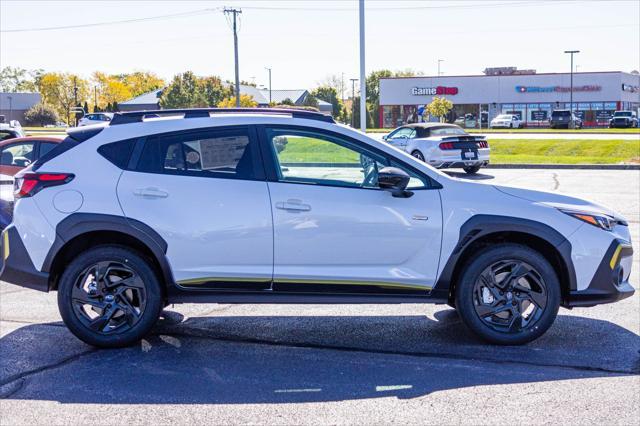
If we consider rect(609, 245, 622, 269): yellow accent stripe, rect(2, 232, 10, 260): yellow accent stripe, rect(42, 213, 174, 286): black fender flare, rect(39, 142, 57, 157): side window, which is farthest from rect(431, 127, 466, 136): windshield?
rect(2, 232, 10, 260): yellow accent stripe

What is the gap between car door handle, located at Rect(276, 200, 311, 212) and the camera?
5.61 meters

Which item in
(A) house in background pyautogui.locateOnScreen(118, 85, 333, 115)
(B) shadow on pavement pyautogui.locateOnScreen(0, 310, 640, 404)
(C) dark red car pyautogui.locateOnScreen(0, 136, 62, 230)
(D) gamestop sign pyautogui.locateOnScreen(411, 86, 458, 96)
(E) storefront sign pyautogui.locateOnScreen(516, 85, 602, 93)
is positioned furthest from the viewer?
(A) house in background pyautogui.locateOnScreen(118, 85, 333, 115)

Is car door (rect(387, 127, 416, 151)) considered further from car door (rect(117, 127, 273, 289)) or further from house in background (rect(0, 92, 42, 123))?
house in background (rect(0, 92, 42, 123))

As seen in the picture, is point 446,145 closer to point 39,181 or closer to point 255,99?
point 39,181

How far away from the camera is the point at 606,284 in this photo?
5.72 m

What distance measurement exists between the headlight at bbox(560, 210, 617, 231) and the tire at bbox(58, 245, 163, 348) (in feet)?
10.5


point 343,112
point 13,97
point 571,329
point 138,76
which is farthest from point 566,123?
point 138,76

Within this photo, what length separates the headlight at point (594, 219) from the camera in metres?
5.77

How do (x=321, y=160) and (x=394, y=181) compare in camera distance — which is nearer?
(x=394, y=181)

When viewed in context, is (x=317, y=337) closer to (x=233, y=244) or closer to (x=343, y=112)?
(x=233, y=244)

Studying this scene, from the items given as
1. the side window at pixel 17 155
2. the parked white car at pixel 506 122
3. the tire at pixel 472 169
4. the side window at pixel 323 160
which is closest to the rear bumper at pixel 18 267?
the side window at pixel 323 160

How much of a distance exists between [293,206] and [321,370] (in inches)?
48.2

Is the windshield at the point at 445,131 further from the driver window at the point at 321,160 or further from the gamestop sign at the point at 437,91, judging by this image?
the gamestop sign at the point at 437,91

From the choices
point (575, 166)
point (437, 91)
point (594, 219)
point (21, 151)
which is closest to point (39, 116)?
point (437, 91)
